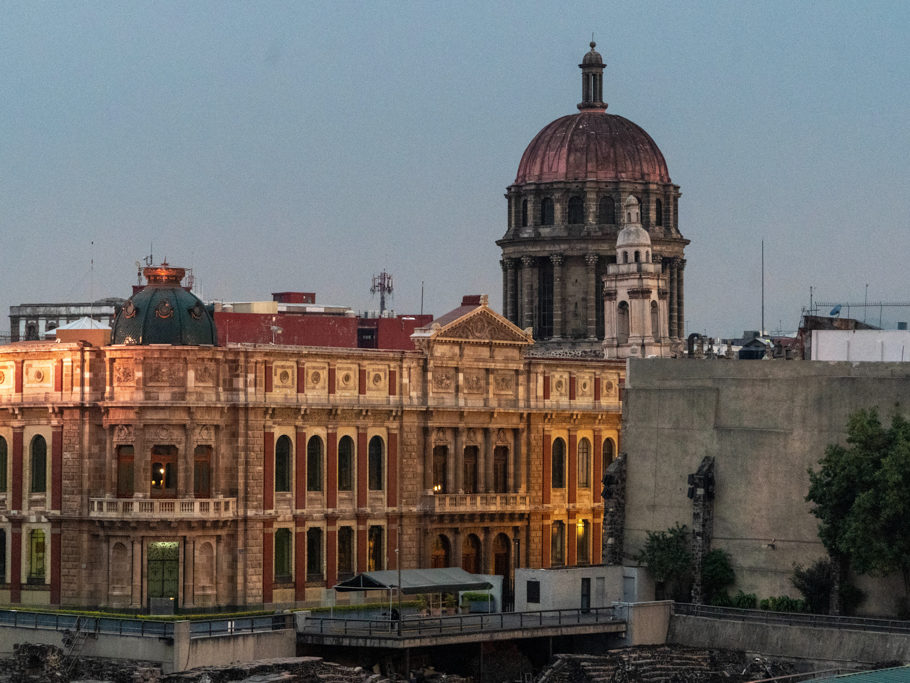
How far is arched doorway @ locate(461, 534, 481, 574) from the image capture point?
11200 centimetres

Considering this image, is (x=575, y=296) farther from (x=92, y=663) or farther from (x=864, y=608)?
(x=92, y=663)

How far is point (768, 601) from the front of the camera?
312ft

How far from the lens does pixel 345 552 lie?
349 ft

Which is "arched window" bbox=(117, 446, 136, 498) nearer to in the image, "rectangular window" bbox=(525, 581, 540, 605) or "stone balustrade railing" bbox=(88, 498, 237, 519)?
"stone balustrade railing" bbox=(88, 498, 237, 519)

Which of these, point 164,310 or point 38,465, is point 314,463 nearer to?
point 164,310

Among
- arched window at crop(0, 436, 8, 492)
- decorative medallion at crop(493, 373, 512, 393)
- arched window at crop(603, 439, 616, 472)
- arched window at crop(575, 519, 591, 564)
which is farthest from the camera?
arched window at crop(603, 439, 616, 472)

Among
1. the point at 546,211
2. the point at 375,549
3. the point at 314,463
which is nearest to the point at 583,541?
the point at 375,549

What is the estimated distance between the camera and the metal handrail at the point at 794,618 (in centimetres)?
8862

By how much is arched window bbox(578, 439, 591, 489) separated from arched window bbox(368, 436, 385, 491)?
45.1 ft

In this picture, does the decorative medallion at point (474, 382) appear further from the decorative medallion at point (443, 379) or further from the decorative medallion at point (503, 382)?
the decorative medallion at point (443, 379)

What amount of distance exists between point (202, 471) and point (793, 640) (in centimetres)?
2692


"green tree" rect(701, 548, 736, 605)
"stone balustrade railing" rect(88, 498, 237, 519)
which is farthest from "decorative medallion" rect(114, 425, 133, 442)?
"green tree" rect(701, 548, 736, 605)

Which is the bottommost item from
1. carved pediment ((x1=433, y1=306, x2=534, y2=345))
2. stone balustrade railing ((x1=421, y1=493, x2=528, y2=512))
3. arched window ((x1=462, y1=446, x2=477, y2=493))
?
stone balustrade railing ((x1=421, y1=493, x2=528, y2=512))

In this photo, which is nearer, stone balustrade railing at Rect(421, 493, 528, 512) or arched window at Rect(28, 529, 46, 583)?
arched window at Rect(28, 529, 46, 583)
